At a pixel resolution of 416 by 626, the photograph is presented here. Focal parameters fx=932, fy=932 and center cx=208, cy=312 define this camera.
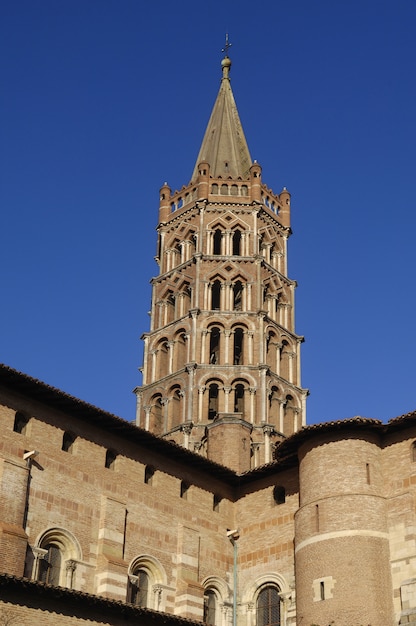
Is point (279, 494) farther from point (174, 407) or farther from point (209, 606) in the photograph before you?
point (174, 407)

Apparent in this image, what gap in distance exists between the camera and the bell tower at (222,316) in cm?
4862

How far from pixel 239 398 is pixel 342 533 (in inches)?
824

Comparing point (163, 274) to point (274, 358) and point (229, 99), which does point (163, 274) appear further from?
point (229, 99)

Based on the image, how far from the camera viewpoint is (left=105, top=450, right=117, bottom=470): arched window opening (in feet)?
101

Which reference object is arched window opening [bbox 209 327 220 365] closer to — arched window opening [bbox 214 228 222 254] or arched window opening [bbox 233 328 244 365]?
arched window opening [bbox 233 328 244 365]

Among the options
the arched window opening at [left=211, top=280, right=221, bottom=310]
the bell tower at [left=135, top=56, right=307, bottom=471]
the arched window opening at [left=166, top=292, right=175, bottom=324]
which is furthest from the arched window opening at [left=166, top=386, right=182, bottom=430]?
the arched window opening at [left=211, top=280, right=221, bottom=310]

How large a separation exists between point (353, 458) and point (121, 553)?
317 inches

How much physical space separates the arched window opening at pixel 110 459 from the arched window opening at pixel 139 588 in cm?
→ 348

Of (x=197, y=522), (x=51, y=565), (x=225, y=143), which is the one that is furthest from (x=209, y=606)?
(x=225, y=143)

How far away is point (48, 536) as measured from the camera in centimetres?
2784

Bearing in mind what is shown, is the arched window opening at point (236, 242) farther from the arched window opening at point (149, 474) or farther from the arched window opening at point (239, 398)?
the arched window opening at point (149, 474)

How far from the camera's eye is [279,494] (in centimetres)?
3397

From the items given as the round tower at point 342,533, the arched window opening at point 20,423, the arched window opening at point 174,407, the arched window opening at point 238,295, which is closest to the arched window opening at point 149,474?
the round tower at point 342,533

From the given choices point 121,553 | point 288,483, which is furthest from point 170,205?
point 121,553
